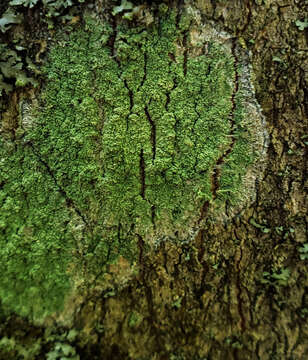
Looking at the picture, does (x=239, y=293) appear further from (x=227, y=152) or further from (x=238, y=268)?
(x=227, y=152)

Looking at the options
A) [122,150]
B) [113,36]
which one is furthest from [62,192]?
[113,36]

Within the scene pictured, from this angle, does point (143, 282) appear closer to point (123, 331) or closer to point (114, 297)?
point (114, 297)

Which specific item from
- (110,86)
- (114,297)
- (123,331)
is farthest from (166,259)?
(110,86)

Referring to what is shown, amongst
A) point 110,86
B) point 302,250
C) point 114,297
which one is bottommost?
point 114,297

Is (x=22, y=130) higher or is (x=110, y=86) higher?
(x=110, y=86)

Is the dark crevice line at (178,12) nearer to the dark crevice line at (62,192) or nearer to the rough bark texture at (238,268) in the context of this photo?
the rough bark texture at (238,268)

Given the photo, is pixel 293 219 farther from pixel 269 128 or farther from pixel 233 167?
pixel 269 128
